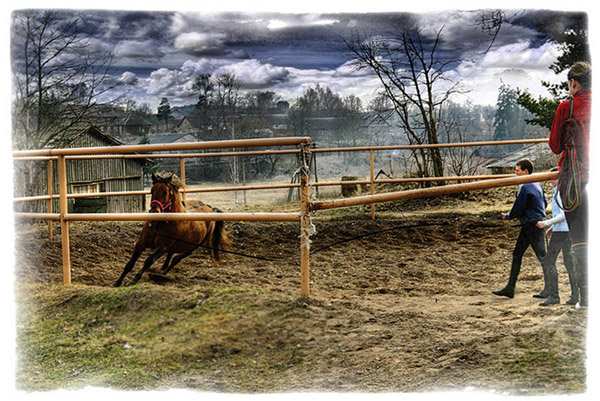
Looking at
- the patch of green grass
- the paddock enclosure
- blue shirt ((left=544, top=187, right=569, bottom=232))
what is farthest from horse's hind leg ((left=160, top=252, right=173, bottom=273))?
blue shirt ((left=544, top=187, right=569, bottom=232))

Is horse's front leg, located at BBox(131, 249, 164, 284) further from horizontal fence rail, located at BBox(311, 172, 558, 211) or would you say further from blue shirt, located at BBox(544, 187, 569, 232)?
blue shirt, located at BBox(544, 187, 569, 232)

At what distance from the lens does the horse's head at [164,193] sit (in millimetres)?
3818

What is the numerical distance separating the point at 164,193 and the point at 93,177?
1430cm

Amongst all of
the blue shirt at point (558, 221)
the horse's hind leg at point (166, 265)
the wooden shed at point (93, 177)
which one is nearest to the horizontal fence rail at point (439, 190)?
the blue shirt at point (558, 221)

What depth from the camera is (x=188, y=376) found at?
243cm

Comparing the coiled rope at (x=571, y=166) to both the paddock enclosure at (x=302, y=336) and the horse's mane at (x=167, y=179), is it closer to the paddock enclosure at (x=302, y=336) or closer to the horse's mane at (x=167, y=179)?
the paddock enclosure at (x=302, y=336)

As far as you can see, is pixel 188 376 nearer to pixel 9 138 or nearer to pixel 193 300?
pixel 193 300

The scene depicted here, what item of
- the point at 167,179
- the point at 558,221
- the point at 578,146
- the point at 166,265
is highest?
the point at 578,146

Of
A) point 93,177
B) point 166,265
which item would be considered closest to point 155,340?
point 166,265

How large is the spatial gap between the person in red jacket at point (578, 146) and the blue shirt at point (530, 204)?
28.8 inches

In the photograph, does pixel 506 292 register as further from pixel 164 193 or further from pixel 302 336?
pixel 164 193

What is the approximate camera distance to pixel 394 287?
427 centimetres

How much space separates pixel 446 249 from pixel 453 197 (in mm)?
4178

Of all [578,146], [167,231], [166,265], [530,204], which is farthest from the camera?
[166,265]
